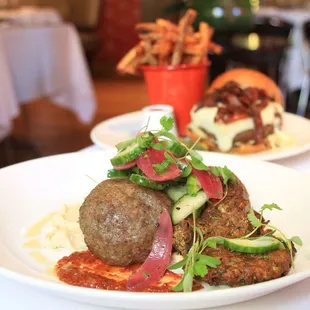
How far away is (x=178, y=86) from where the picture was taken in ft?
6.38

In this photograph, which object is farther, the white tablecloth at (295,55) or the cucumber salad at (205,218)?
the white tablecloth at (295,55)

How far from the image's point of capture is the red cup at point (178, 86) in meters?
1.93

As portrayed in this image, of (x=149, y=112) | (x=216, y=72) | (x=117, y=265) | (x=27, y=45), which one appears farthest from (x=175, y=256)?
(x=216, y=72)

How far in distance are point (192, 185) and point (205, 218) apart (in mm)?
69

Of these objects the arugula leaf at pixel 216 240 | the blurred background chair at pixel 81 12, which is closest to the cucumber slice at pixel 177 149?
the arugula leaf at pixel 216 240

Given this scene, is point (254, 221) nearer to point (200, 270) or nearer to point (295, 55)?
point (200, 270)

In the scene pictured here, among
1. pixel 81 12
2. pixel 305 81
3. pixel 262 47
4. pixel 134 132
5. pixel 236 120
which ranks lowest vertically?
pixel 305 81

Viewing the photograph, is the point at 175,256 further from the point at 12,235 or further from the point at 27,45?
the point at 27,45

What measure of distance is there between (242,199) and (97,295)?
0.42 meters

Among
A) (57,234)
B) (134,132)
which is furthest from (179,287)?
(134,132)

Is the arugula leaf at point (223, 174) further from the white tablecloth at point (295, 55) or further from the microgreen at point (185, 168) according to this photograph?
the white tablecloth at point (295, 55)

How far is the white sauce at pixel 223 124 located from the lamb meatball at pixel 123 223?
30.2 inches

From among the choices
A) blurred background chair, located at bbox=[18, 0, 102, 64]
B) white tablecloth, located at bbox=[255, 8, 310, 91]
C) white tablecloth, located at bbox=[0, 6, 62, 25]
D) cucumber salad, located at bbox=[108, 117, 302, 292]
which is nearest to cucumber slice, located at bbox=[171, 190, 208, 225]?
cucumber salad, located at bbox=[108, 117, 302, 292]

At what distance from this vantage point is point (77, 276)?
0.84 meters
